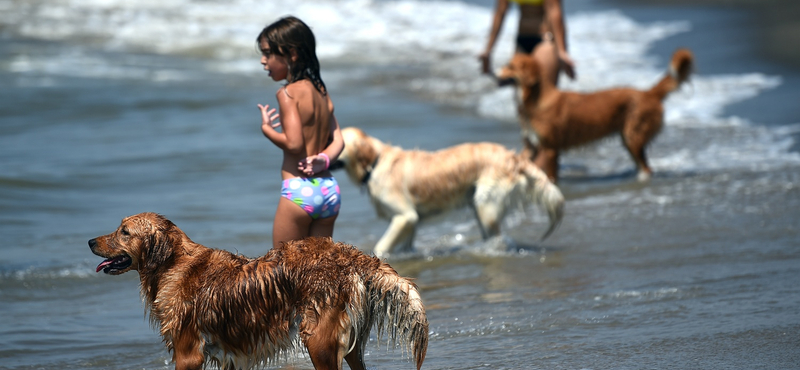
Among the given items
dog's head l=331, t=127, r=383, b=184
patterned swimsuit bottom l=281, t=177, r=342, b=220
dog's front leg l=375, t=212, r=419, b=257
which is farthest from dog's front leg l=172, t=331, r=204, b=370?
dog's front leg l=375, t=212, r=419, b=257

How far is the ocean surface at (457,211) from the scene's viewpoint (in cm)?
523

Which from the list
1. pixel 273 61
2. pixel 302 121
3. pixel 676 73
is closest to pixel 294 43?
pixel 273 61

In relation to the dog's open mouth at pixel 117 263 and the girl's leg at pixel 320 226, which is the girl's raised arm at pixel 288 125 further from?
the dog's open mouth at pixel 117 263

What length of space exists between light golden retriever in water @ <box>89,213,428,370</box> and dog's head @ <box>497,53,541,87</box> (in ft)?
20.6

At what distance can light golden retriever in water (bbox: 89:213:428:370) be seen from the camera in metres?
3.79

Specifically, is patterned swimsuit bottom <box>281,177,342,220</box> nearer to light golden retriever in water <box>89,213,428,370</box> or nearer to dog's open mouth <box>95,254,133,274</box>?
light golden retriever in water <box>89,213,428,370</box>

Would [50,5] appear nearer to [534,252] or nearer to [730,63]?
[730,63]

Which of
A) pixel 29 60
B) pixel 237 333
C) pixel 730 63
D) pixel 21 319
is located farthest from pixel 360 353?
pixel 29 60

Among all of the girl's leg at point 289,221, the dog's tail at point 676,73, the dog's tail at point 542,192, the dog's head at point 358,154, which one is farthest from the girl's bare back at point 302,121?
the dog's tail at point 676,73

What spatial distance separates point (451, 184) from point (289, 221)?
272cm

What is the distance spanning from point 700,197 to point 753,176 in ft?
3.33

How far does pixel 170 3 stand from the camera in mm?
28484

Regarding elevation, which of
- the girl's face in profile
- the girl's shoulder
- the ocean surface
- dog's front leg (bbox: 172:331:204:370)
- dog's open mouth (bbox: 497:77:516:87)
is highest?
the girl's face in profile

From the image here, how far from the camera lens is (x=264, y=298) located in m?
3.83
